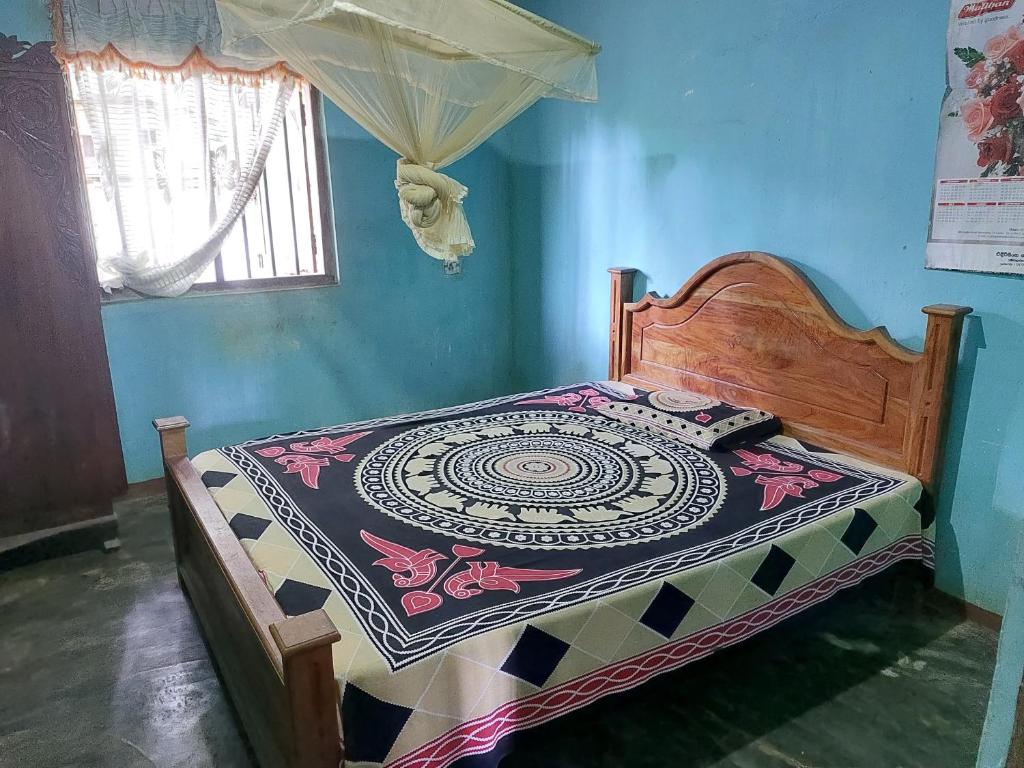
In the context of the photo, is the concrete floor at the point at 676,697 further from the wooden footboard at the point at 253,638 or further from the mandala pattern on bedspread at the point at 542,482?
the mandala pattern on bedspread at the point at 542,482

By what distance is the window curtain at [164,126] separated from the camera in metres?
3.15

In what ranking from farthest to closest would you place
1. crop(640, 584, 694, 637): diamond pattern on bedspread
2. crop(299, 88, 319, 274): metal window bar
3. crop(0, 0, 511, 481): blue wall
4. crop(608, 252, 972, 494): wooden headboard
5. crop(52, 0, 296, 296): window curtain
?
crop(299, 88, 319, 274): metal window bar, crop(0, 0, 511, 481): blue wall, crop(52, 0, 296, 296): window curtain, crop(608, 252, 972, 494): wooden headboard, crop(640, 584, 694, 637): diamond pattern on bedspread

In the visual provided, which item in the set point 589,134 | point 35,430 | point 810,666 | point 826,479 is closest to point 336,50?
point 589,134

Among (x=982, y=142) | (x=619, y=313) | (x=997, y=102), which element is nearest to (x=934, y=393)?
(x=982, y=142)

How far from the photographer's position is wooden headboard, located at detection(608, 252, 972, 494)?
2369 mm

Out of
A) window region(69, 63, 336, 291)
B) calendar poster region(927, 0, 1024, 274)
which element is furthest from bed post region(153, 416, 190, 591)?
calendar poster region(927, 0, 1024, 274)

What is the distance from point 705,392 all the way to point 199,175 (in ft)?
8.37

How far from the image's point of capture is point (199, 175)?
3.46 m

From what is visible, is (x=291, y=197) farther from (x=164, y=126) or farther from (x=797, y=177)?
(x=797, y=177)

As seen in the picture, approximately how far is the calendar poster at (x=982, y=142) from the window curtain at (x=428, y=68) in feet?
3.97

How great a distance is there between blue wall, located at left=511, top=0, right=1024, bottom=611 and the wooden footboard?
6.85 ft

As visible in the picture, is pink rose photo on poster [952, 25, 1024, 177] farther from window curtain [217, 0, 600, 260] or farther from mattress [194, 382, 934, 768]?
window curtain [217, 0, 600, 260]

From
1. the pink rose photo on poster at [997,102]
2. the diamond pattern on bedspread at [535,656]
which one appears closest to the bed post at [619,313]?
the pink rose photo on poster at [997,102]

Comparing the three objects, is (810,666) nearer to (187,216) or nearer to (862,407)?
(862,407)
